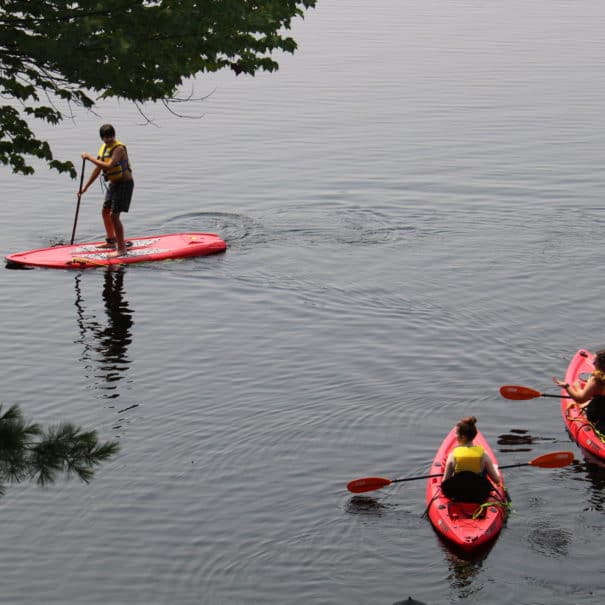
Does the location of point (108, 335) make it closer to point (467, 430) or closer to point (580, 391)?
point (580, 391)

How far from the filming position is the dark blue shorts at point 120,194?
1903 centimetres

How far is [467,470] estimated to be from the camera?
11344mm

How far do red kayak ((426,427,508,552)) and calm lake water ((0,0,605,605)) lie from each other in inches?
6.6

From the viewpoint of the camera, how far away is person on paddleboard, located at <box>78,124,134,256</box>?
61.1ft

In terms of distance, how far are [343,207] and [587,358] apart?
30.3 feet

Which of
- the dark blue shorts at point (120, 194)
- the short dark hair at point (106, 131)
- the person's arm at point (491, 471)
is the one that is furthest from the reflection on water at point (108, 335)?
the person's arm at point (491, 471)

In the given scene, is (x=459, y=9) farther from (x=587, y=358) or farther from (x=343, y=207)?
(x=587, y=358)

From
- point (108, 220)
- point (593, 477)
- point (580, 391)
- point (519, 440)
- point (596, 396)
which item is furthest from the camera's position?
point (108, 220)

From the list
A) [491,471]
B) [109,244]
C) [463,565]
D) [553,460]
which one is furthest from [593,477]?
[109,244]

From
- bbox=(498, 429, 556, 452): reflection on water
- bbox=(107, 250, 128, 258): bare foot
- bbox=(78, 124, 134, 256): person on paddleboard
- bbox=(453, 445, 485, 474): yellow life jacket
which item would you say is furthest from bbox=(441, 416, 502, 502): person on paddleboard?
bbox=(107, 250, 128, 258): bare foot

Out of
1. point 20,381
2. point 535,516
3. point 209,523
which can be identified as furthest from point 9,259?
point 535,516

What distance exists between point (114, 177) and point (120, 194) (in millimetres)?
302

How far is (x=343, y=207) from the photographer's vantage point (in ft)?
75.5

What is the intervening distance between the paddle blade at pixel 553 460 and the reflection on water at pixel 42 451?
6272 millimetres
